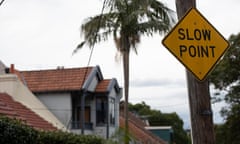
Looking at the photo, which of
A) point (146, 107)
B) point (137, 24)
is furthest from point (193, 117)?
point (146, 107)

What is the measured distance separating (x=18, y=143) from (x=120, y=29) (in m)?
9.03

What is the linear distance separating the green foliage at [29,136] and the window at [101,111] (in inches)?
374

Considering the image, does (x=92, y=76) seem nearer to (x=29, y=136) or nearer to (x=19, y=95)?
(x=19, y=95)

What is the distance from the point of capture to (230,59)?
32750mm

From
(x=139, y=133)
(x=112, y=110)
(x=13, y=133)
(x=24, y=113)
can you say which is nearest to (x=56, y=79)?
(x=112, y=110)

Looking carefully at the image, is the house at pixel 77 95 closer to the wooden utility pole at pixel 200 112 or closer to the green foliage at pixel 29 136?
the green foliage at pixel 29 136

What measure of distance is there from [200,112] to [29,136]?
30.2 feet

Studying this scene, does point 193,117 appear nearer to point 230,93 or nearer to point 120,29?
point 120,29

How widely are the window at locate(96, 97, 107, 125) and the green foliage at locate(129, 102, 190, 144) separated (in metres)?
25.1

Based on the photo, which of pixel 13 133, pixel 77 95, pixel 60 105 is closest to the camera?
pixel 13 133

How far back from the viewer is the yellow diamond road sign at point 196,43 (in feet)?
21.0

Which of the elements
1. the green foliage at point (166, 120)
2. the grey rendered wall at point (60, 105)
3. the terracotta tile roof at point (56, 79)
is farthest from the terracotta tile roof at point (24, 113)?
the green foliage at point (166, 120)

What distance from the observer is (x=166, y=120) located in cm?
5869

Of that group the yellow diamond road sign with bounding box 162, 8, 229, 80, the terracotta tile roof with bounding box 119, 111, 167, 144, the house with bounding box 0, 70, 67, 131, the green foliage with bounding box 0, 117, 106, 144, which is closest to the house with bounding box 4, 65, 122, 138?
the house with bounding box 0, 70, 67, 131
